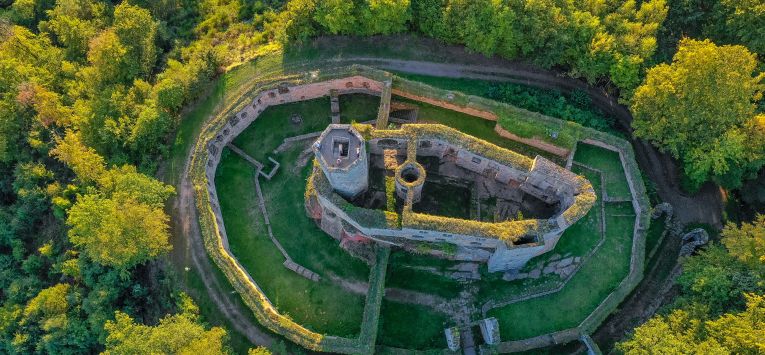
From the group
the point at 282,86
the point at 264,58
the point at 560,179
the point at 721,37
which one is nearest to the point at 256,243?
the point at 282,86

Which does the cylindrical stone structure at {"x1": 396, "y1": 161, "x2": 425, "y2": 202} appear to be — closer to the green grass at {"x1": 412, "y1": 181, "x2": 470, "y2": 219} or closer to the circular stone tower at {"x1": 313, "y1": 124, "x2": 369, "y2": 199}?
the circular stone tower at {"x1": 313, "y1": 124, "x2": 369, "y2": 199}

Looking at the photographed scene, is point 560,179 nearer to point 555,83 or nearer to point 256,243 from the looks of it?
point 555,83

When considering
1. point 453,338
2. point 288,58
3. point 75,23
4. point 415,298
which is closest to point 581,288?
point 453,338

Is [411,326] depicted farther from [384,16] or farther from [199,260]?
[384,16]

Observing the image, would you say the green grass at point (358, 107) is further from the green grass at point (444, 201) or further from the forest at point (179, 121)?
the green grass at point (444, 201)

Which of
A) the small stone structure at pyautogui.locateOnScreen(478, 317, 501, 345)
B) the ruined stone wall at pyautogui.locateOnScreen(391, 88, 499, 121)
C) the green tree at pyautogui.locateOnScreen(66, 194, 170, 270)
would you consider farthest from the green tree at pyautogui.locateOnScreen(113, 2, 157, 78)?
the small stone structure at pyautogui.locateOnScreen(478, 317, 501, 345)
